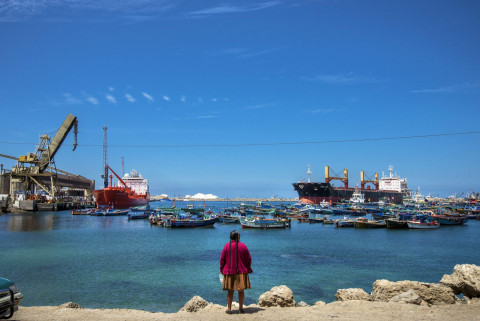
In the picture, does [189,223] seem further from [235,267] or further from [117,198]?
[117,198]

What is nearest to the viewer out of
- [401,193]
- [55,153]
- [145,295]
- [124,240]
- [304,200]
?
[145,295]

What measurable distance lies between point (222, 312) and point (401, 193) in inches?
4641

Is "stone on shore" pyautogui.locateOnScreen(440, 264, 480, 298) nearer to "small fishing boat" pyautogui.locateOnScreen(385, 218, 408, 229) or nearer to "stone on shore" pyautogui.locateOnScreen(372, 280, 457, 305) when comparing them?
"stone on shore" pyautogui.locateOnScreen(372, 280, 457, 305)

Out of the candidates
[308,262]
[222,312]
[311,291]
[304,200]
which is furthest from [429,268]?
[304,200]

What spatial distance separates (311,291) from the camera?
44.1 feet

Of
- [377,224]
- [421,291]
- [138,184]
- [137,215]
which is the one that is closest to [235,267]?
[421,291]

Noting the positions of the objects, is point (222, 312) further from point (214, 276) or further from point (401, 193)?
point (401, 193)

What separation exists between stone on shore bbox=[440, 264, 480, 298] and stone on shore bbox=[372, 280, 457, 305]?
0.54 metres

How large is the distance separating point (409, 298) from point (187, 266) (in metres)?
12.5

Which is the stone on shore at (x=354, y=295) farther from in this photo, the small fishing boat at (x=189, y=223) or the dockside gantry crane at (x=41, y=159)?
the dockside gantry crane at (x=41, y=159)

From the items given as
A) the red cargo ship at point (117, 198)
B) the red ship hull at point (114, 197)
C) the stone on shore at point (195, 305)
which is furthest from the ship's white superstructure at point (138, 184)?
the stone on shore at point (195, 305)

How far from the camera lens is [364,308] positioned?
7145 mm

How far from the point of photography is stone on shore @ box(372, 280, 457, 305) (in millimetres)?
7836

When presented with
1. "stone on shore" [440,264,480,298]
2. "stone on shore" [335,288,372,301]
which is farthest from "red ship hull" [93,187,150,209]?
"stone on shore" [440,264,480,298]
